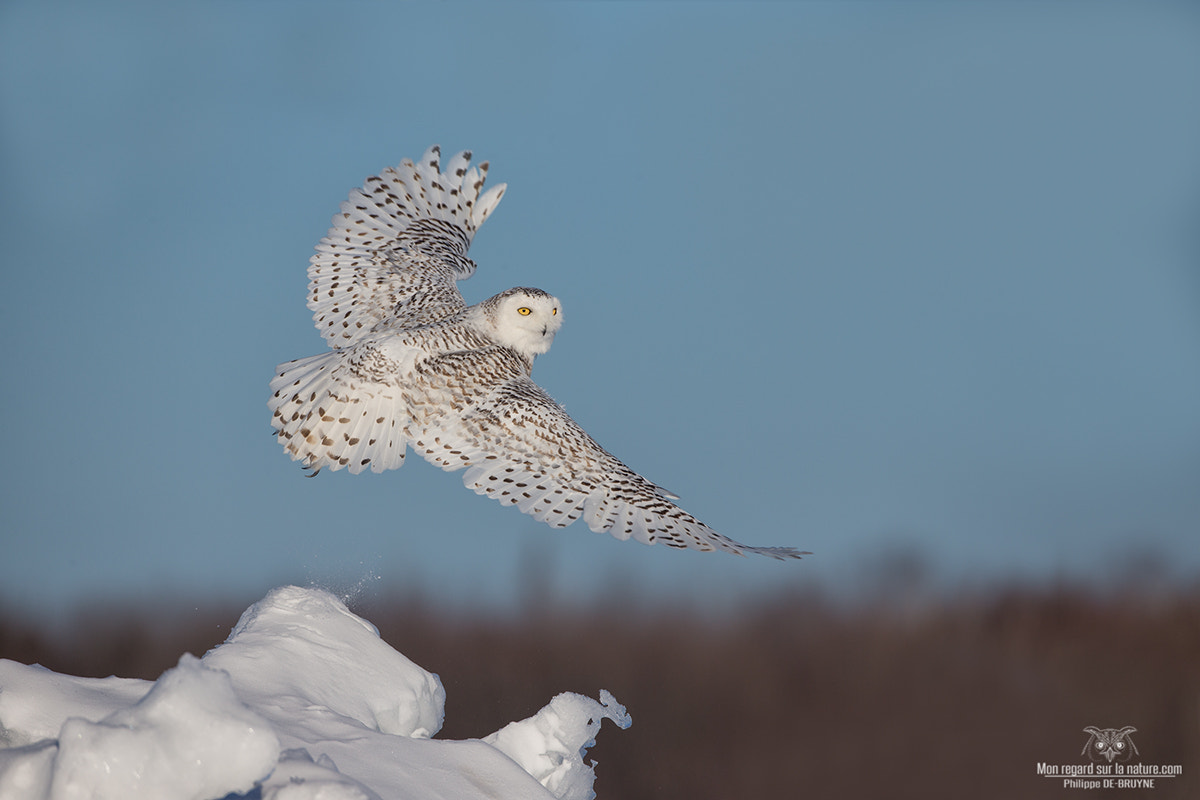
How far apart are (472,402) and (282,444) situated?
1.04 metres

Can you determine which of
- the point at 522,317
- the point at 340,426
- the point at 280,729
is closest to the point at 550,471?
the point at 522,317

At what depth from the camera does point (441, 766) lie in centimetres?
291

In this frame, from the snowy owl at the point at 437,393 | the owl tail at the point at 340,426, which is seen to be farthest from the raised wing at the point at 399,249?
the owl tail at the point at 340,426

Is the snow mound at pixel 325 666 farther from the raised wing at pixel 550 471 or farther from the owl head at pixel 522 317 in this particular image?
the owl head at pixel 522 317

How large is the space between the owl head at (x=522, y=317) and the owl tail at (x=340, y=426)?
725mm

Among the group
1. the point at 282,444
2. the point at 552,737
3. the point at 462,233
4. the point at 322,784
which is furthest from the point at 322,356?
the point at 322,784

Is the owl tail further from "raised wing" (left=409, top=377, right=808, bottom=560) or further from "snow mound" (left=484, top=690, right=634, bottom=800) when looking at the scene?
"snow mound" (left=484, top=690, right=634, bottom=800)

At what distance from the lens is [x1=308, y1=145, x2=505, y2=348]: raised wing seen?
5.85 meters

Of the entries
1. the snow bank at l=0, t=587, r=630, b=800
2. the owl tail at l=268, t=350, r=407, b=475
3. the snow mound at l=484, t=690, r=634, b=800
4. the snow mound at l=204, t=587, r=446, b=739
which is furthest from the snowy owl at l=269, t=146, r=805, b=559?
the snow mound at l=204, t=587, r=446, b=739

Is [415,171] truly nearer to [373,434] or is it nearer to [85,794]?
[373,434]

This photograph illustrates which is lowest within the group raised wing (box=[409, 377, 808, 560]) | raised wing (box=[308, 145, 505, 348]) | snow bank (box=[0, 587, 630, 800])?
snow bank (box=[0, 587, 630, 800])

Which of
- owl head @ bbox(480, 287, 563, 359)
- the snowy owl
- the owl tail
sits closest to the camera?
the snowy owl

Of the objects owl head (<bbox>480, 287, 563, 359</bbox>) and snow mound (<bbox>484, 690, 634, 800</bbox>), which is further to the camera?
owl head (<bbox>480, 287, 563, 359</bbox>)

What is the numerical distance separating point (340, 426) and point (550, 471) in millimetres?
1188
